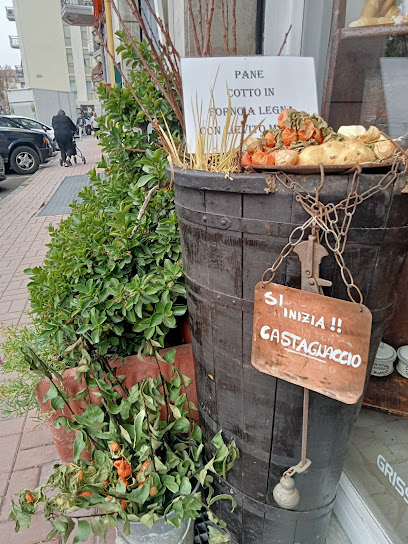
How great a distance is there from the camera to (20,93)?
1231 inches

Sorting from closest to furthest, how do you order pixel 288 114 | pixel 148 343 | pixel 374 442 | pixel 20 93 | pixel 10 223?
pixel 288 114 < pixel 148 343 < pixel 374 442 < pixel 10 223 < pixel 20 93

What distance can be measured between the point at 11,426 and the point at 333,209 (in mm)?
2537

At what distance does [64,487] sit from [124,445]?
257 millimetres

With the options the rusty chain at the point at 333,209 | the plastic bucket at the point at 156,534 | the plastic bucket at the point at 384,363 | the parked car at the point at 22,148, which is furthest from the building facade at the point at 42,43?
the rusty chain at the point at 333,209

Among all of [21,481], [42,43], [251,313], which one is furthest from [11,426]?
[42,43]

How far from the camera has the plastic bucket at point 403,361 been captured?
2.17 metres

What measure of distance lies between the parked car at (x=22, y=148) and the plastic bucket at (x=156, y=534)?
39.5ft

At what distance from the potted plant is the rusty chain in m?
0.81

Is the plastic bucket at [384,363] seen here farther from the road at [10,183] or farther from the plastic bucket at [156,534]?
the road at [10,183]

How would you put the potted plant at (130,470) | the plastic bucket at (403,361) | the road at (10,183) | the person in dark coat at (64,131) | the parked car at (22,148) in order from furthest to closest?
the person in dark coat at (64,131)
the parked car at (22,148)
the road at (10,183)
the plastic bucket at (403,361)
the potted plant at (130,470)

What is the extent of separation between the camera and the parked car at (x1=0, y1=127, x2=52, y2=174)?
11203 mm

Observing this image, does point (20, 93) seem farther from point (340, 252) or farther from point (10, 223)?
point (340, 252)

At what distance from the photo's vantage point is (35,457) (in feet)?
7.40

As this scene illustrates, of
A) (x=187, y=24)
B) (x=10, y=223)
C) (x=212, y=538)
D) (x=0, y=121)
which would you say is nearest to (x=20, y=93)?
(x=0, y=121)
